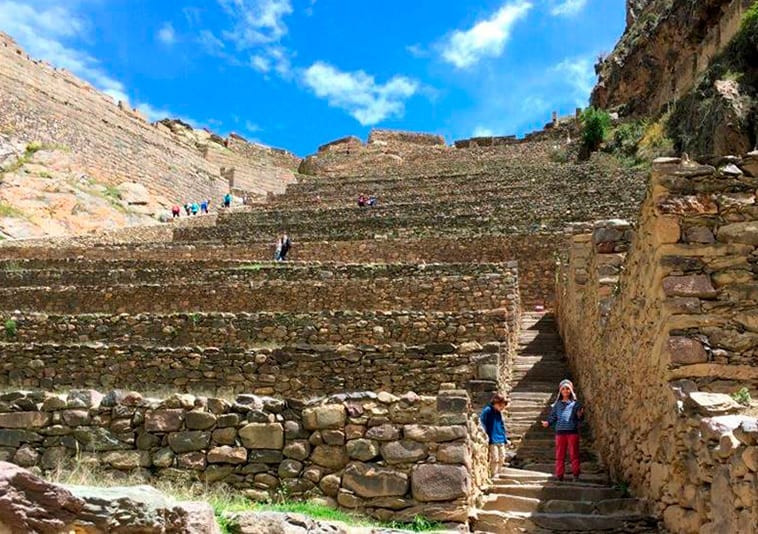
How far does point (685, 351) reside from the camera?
582 cm

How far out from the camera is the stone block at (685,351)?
19.1ft

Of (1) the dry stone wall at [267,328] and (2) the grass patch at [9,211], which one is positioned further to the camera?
(2) the grass patch at [9,211]

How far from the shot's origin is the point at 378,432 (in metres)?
6.06

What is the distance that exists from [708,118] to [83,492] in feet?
86.5

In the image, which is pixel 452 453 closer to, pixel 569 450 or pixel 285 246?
pixel 569 450

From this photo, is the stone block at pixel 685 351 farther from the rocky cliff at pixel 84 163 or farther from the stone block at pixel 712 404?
the rocky cliff at pixel 84 163

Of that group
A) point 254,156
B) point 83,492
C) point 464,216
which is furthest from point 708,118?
point 254,156

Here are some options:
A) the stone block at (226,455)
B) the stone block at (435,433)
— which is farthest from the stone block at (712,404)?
the stone block at (226,455)

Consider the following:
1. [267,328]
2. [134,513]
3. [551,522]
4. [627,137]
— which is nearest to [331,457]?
[551,522]

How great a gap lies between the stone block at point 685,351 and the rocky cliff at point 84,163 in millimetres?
26671

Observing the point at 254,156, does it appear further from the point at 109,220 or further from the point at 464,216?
the point at 464,216

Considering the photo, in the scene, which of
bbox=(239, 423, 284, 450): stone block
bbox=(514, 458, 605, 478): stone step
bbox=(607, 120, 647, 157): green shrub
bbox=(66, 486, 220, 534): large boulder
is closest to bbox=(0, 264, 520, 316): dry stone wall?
bbox=(514, 458, 605, 478): stone step

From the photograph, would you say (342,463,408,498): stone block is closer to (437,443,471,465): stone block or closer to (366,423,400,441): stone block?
(366,423,400,441): stone block

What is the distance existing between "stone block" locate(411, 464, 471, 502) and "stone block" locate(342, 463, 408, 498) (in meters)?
0.11
